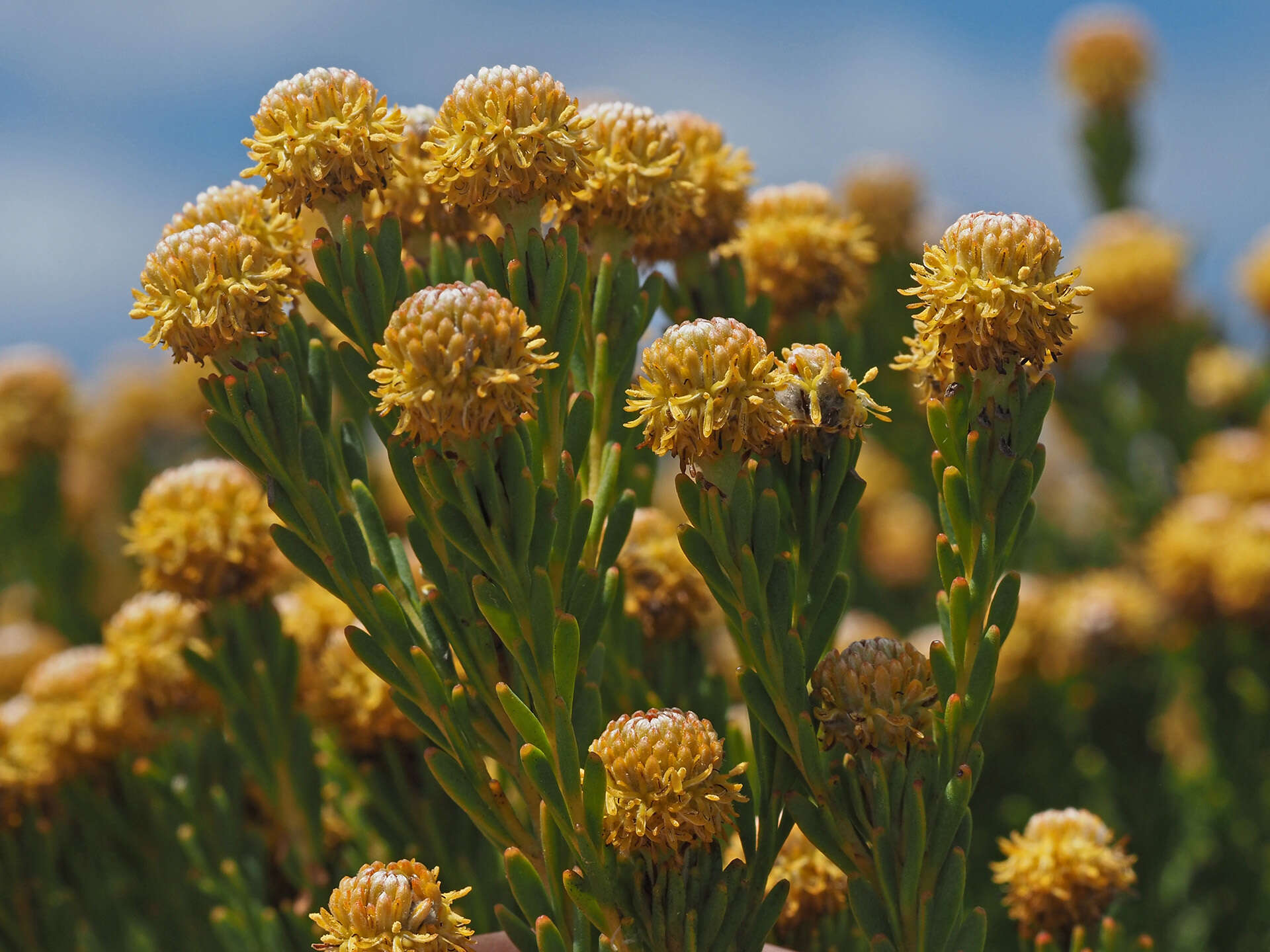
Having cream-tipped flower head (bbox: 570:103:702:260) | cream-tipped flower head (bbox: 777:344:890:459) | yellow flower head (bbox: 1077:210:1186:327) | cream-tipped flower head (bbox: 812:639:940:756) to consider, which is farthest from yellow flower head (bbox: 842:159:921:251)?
cream-tipped flower head (bbox: 812:639:940:756)

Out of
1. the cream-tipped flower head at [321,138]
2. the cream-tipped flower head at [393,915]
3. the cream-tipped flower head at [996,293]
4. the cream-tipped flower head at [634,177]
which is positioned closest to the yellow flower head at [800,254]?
the cream-tipped flower head at [634,177]

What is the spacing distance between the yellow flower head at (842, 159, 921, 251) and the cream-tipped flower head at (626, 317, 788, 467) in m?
2.82

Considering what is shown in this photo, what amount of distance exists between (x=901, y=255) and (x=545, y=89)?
2.90m

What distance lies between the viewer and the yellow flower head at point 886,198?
13.3 ft

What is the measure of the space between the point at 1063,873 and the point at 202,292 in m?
1.43

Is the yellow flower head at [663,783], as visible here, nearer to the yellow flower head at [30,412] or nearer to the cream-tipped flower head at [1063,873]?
the cream-tipped flower head at [1063,873]

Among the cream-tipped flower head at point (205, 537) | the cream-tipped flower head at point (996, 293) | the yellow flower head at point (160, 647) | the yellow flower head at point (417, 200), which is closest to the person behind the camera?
the cream-tipped flower head at point (996, 293)

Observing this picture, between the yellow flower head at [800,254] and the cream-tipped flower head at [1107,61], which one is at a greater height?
the cream-tipped flower head at [1107,61]

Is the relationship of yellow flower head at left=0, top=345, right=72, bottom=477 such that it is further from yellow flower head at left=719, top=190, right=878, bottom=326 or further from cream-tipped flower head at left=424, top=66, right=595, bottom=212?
cream-tipped flower head at left=424, top=66, right=595, bottom=212

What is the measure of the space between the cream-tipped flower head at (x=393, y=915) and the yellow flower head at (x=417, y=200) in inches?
34.7

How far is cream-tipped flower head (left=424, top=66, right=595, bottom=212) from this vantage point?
1445 mm

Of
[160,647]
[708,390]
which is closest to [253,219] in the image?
[708,390]

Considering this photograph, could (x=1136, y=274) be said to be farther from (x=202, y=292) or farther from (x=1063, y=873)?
(x=202, y=292)

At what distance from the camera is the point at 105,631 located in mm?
2418
